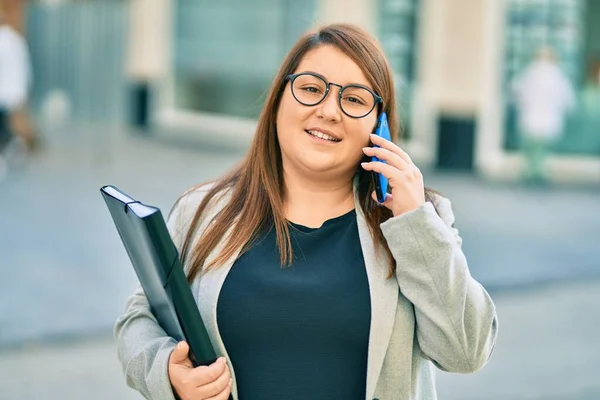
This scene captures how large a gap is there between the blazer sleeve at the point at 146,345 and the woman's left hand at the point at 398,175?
21.6 inches

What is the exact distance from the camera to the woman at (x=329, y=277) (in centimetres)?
238

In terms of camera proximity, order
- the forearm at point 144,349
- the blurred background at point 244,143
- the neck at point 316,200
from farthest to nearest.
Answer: the blurred background at point 244,143, the neck at point 316,200, the forearm at point 144,349

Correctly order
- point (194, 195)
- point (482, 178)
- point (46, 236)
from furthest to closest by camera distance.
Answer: point (482, 178), point (46, 236), point (194, 195)

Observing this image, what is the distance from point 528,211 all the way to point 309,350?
1065 cm

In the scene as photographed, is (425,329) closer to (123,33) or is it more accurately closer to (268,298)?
(268,298)

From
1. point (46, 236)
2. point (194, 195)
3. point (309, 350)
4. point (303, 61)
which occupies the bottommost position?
point (46, 236)

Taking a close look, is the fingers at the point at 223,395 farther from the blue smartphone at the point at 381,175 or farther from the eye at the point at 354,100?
the eye at the point at 354,100

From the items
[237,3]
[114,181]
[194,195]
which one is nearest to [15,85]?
[114,181]

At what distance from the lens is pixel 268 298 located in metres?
2.44

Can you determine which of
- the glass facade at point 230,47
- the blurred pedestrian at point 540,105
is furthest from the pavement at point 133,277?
the glass facade at point 230,47

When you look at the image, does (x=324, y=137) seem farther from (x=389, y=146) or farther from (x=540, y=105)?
(x=540, y=105)

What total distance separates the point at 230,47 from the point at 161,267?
59.5ft

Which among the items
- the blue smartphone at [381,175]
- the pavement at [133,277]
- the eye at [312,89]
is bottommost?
the pavement at [133,277]

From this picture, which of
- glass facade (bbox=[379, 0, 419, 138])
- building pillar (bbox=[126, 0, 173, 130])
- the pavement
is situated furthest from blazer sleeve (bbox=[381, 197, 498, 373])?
building pillar (bbox=[126, 0, 173, 130])
